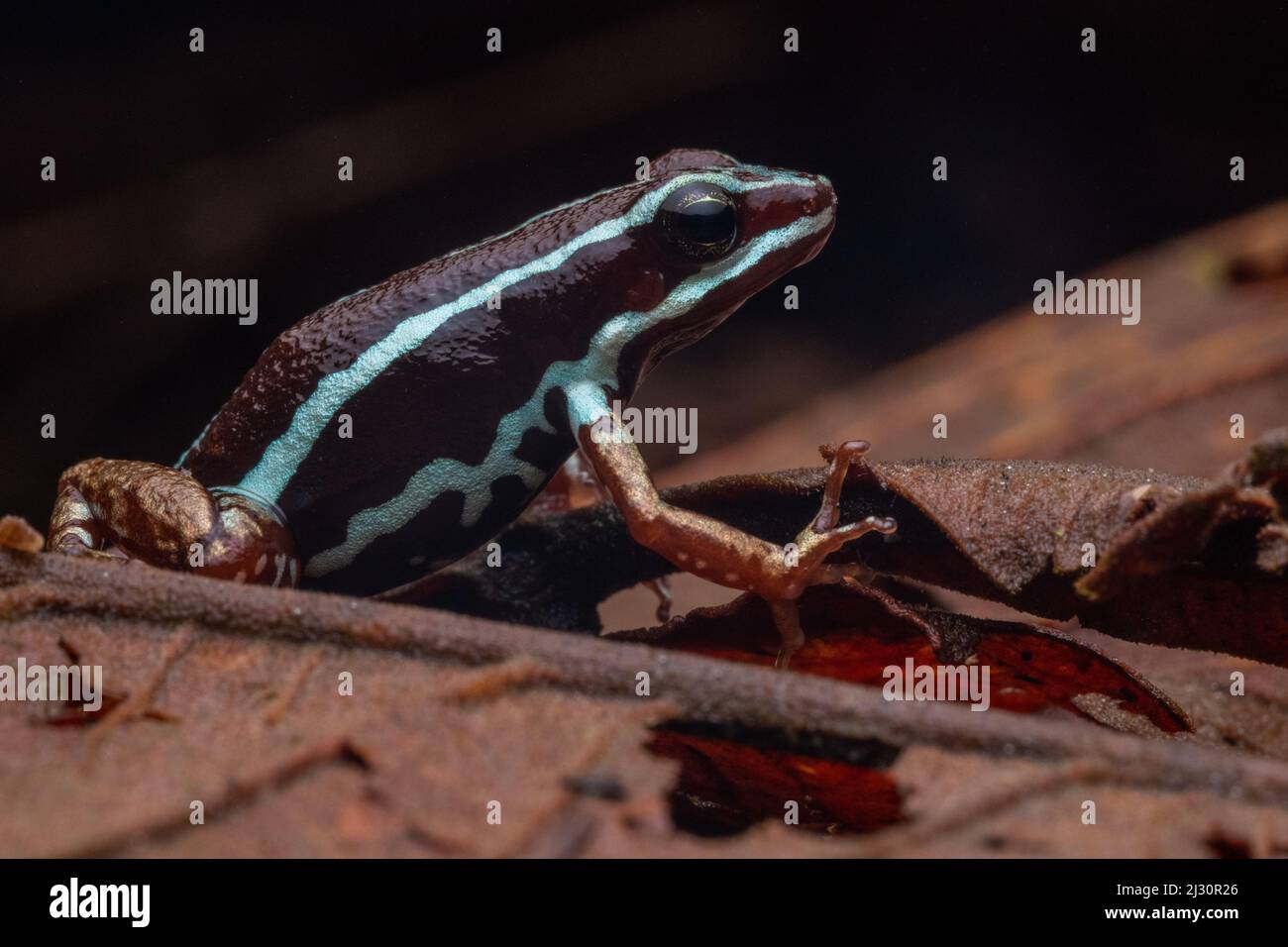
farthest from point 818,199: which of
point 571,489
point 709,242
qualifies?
point 571,489

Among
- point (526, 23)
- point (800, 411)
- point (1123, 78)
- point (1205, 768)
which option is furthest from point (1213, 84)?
point (1205, 768)

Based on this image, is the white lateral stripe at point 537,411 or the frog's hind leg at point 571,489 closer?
the white lateral stripe at point 537,411
